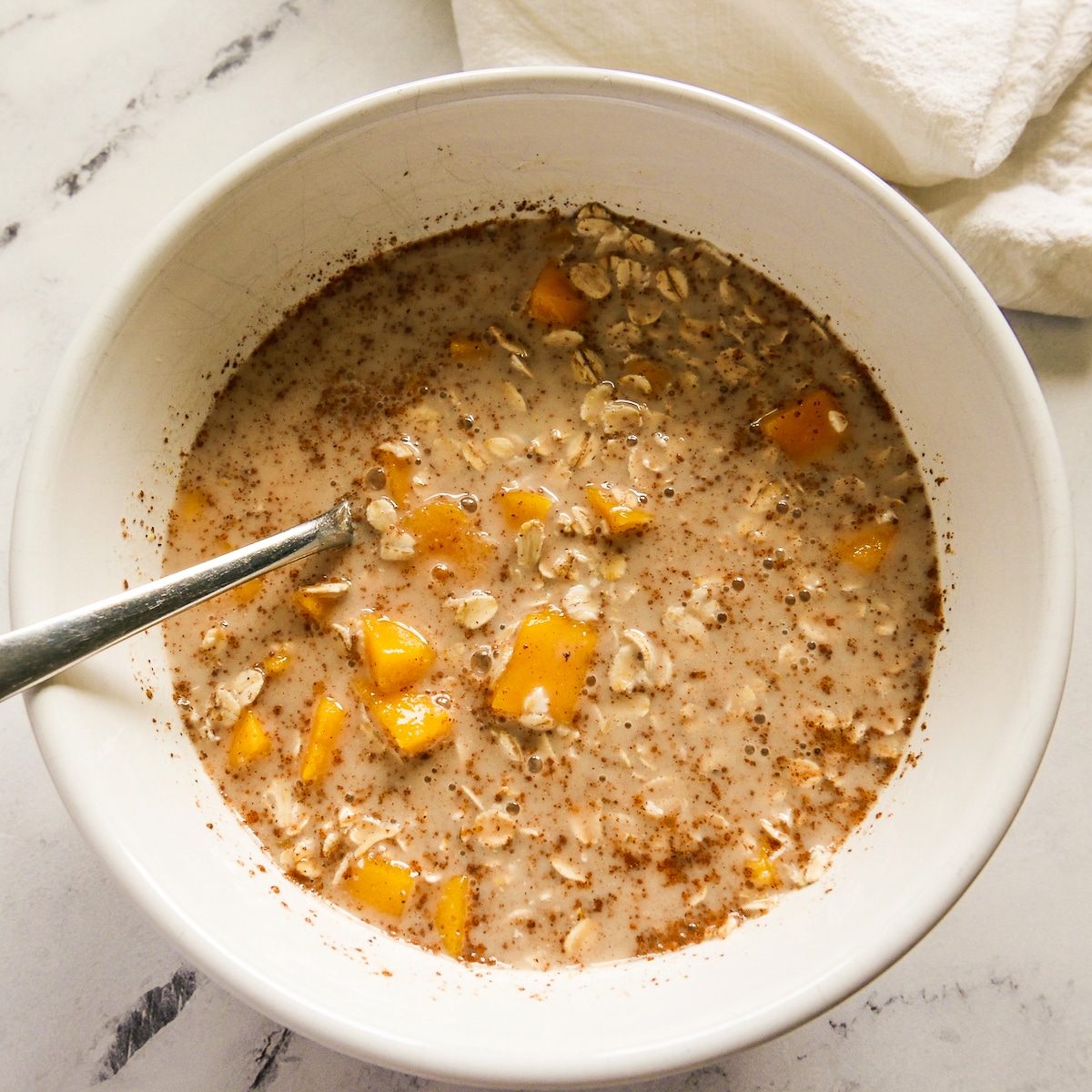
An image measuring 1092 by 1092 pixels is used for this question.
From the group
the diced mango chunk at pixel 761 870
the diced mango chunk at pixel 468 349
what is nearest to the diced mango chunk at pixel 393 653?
the diced mango chunk at pixel 468 349

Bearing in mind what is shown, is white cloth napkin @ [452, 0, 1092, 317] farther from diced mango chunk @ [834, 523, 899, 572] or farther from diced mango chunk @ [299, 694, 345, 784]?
diced mango chunk @ [299, 694, 345, 784]

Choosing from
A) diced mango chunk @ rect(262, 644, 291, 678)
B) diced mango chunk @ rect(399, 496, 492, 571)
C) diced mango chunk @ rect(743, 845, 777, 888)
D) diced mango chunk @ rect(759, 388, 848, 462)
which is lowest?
diced mango chunk @ rect(743, 845, 777, 888)

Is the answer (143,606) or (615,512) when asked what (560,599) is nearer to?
(615,512)

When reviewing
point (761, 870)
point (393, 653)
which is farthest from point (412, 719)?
point (761, 870)

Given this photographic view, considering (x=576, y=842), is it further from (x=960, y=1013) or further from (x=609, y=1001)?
(x=960, y=1013)

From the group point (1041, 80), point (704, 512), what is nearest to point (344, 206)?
point (704, 512)

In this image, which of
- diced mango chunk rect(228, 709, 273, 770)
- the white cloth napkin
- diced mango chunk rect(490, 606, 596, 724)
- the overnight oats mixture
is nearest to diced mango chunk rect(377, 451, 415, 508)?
the overnight oats mixture
